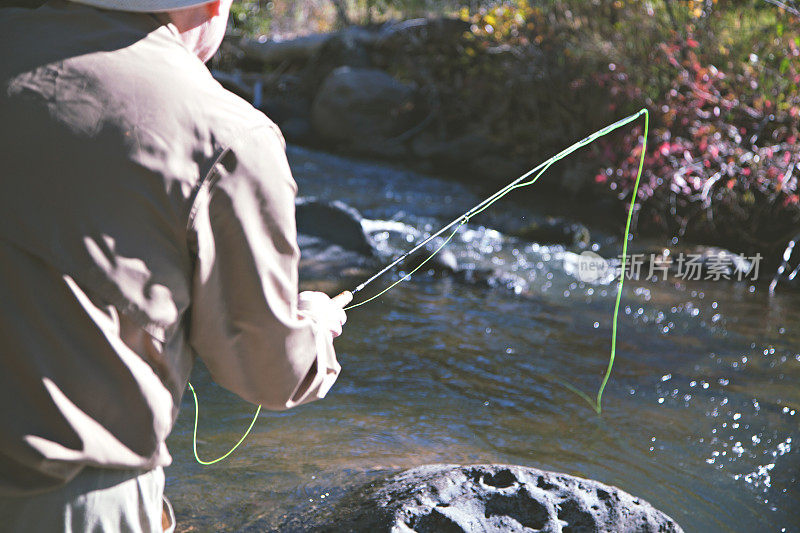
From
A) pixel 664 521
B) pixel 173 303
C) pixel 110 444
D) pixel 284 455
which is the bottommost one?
pixel 284 455

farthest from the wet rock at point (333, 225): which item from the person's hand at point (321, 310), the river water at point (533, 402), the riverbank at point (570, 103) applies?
the person's hand at point (321, 310)

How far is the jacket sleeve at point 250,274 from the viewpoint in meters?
1.16

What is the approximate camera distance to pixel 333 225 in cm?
679

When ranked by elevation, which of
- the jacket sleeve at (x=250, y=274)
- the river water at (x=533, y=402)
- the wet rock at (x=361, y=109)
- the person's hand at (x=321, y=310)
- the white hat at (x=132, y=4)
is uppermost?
the white hat at (x=132, y=4)

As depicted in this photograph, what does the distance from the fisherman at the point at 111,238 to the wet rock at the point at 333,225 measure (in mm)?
5416

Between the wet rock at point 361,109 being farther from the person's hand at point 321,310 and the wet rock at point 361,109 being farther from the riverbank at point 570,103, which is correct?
the person's hand at point 321,310

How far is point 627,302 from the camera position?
6.11 m

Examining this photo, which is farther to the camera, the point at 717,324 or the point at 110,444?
the point at 717,324

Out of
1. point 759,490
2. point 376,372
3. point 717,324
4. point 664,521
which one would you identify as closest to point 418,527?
point 664,521

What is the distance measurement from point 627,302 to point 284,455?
11.2ft

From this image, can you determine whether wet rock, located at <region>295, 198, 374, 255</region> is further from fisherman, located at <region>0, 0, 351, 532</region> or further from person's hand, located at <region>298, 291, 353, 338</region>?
fisherman, located at <region>0, 0, 351, 532</region>

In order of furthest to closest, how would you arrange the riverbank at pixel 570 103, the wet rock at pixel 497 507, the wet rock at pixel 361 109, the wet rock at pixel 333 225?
the wet rock at pixel 361 109, the riverbank at pixel 570 103, the wet rock at pixel 333 225, the wet rock at pixel 497 507

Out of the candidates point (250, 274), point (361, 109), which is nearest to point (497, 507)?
point (250, 274)

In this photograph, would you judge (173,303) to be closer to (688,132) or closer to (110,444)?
(110,444)
